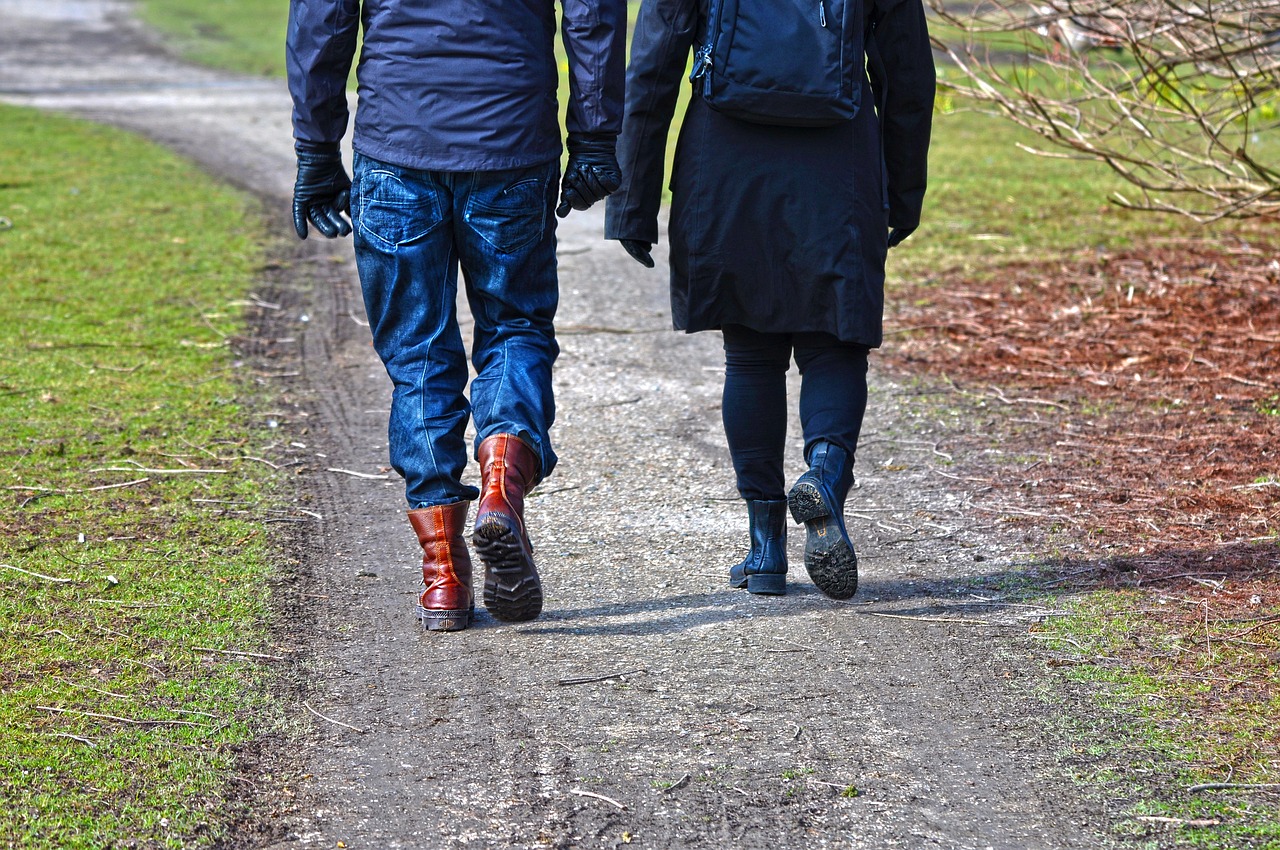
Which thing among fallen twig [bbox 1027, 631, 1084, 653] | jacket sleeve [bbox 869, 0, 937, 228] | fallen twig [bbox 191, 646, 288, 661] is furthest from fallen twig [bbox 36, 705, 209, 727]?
jacket sleeve [bbox 869, 0, 937, 228]

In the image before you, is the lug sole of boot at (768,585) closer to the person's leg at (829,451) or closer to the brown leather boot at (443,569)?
the person's leg at (829,451)

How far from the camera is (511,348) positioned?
3.64m

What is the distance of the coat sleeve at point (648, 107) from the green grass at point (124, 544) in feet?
4.52

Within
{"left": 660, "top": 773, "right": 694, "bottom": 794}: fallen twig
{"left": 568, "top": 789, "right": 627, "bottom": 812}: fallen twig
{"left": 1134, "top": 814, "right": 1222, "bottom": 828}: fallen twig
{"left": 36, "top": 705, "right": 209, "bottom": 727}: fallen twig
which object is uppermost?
{"left": 1134, "top": 814, "right": 1222, "bottom": 828}: fallen twig

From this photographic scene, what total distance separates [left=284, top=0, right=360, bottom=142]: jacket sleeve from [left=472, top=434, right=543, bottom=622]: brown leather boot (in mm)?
888

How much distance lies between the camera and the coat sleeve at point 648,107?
3.52m

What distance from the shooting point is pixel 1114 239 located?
28.9ft

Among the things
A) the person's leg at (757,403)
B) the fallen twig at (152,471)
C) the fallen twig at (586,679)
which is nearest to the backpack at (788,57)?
the person's leg at (757,403)

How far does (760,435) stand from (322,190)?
1.29 meters

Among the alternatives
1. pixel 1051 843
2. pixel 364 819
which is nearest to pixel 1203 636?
pixel 1051 843

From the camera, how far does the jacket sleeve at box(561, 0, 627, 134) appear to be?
11.3ft

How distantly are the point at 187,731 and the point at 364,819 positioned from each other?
0.52 meters

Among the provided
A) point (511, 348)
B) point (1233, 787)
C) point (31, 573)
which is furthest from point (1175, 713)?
point (31, 573)

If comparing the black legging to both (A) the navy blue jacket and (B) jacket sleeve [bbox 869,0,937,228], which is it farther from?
(A) the navy blue jacket
